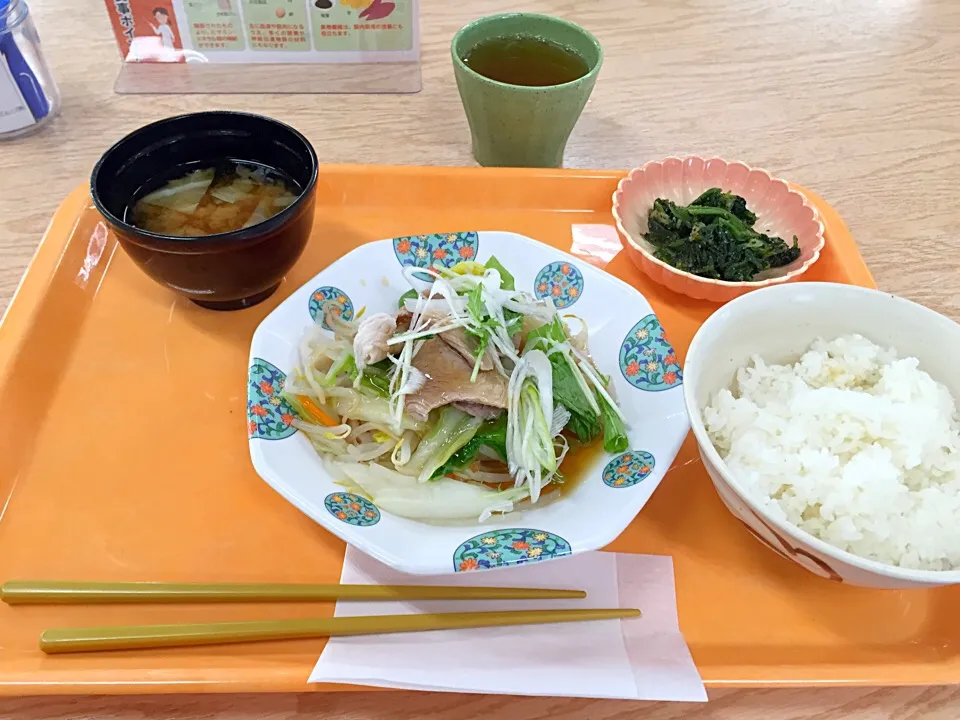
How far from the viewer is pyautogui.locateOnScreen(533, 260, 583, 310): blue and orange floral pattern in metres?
1.34

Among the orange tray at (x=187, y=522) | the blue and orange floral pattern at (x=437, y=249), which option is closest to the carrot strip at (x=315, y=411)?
the orange tray at (x=187, y=522)

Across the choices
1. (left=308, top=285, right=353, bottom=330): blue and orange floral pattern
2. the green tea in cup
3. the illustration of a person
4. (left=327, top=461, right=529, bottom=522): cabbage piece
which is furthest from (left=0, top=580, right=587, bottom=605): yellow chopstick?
the illustration of a person

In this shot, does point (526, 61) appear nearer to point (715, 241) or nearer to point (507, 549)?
point (715, 241)

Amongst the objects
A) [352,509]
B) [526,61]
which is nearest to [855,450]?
[352,509]

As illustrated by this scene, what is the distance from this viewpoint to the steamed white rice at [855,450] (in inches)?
37.3

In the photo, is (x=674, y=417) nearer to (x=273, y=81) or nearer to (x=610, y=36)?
(x=273, y=81)

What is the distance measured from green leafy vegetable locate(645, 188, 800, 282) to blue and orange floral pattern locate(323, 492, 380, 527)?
815 mm

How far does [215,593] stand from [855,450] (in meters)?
0.94

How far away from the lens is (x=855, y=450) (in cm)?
104

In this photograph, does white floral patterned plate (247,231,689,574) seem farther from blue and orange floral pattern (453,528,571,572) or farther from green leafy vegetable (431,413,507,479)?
green leafy vegetable (431,413,507,479)

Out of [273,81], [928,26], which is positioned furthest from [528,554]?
[928,26]

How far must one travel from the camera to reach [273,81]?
199cm

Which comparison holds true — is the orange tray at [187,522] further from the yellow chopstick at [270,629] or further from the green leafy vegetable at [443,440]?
the green leafy vegetable at [443,440]

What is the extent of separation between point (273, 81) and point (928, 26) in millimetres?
2235
